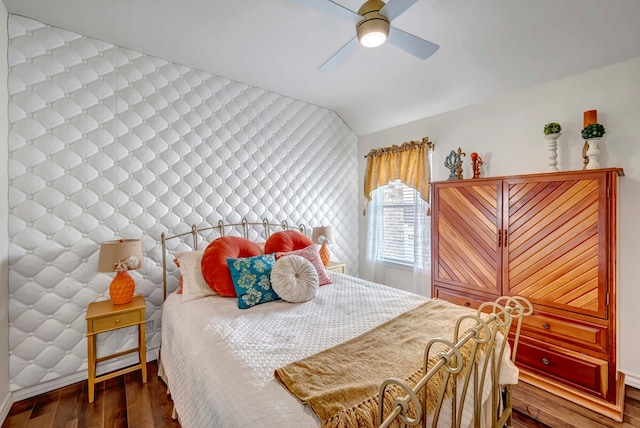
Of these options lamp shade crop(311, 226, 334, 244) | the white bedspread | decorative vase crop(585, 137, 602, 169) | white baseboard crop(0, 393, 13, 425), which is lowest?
white baseboard crop(0, 393, 13, 425)

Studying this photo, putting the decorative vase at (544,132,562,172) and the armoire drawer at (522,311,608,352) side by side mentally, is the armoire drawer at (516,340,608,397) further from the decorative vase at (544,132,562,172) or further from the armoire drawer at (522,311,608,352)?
the decorative vase at (544,132,562,172)

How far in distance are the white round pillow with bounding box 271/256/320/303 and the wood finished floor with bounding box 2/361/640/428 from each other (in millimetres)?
1050

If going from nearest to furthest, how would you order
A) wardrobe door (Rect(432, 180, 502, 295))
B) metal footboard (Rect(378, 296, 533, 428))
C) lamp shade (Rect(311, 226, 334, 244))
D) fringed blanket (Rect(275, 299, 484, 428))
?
1. metal footboard (Rect(378, 296, 533, 428))
2. fringed blanket (Rect(275, 299, 484, 428))
3. wardrobe door (Rect(432, 180, 502, 295))
4. lamp shade (Rect(311, 226, 334, 244))

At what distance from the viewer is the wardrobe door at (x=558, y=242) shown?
77.8 inches

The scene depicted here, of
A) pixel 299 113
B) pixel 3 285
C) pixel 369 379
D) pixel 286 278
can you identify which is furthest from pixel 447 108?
pixel 3 285

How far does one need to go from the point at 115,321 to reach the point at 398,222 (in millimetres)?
3134

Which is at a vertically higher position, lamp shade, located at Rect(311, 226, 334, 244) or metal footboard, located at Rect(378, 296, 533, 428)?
lamp shade, located at Rect(311, 226, 334, 244)

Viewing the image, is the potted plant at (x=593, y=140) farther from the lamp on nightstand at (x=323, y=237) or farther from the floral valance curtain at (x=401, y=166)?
the lamp on nightstand at (x=323, y=237)

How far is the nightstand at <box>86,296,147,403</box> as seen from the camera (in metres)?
2.03

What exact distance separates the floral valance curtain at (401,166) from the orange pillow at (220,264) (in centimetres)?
216

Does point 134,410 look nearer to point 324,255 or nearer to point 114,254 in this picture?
point 114,254

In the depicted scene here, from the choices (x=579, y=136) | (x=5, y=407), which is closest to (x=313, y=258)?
(x=5, y=407)

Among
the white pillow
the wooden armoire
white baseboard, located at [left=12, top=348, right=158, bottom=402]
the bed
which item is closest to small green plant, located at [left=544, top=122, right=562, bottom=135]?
the wooden armoire

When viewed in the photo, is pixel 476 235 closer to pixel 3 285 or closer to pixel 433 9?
pixel 433 9
